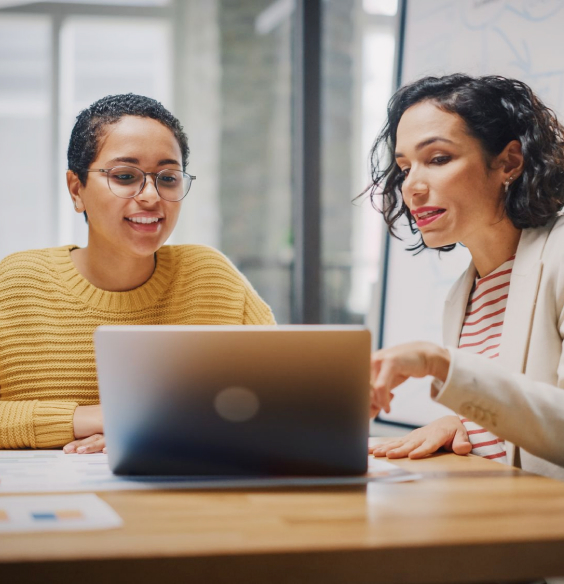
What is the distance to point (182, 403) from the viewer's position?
924 mm

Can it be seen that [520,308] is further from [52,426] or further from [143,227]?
[52,426]

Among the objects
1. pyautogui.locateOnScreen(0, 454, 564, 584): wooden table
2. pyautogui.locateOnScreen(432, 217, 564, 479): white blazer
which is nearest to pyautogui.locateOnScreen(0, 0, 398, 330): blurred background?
pyautogui.locateOnScreen(432, 217, 564, 479): white blazer

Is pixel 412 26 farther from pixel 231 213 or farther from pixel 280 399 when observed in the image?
pixel 280 399

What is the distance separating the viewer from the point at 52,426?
1.38 m

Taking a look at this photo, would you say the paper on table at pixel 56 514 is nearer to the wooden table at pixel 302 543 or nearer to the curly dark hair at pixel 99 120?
the wooden table at pixel 302 543

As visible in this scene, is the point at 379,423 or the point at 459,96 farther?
the point at 379,423

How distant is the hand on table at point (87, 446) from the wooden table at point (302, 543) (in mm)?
456

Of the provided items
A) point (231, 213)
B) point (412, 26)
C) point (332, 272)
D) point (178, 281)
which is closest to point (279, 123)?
point (231, 213)

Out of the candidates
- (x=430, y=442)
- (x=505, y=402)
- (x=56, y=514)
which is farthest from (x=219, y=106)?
(x=56, y=514)

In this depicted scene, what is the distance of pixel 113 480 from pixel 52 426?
464mm

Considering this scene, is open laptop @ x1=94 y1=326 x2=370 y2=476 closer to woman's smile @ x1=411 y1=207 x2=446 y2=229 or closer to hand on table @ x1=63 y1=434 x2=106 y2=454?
hand on table @ x1=63 y1=434 x2=106 y2=454

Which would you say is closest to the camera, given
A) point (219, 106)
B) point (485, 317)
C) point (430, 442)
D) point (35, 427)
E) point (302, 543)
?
point (302, 543)

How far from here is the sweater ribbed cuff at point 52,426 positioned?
1.38m

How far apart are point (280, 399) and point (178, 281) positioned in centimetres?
79
